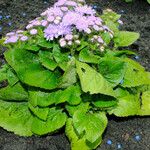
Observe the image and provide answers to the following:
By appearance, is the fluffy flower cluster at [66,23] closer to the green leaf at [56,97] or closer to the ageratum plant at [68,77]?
the ageratum plant at [68,77]

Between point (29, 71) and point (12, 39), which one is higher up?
point (12, 39)

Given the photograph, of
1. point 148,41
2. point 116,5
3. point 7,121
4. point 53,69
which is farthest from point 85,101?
point 116,5

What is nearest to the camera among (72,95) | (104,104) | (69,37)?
(69,37)

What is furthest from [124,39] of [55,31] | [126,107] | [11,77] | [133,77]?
[11,77]

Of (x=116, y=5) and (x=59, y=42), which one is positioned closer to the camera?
(x=59, y=42)

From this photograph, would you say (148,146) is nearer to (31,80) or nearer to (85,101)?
(85,101)

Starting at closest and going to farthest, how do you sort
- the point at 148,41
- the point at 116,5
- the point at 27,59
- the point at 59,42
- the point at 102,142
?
the point at 59,42 < the point at 27,59 < the point at 102,142 < the point at 148,41 < the point at 116,5

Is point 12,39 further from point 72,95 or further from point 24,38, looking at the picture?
point 72,95

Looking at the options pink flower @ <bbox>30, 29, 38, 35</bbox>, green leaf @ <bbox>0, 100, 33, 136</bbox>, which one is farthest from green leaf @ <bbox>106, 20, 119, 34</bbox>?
green leaf @ <bbox>0, 100, 33, 136</bbox>
